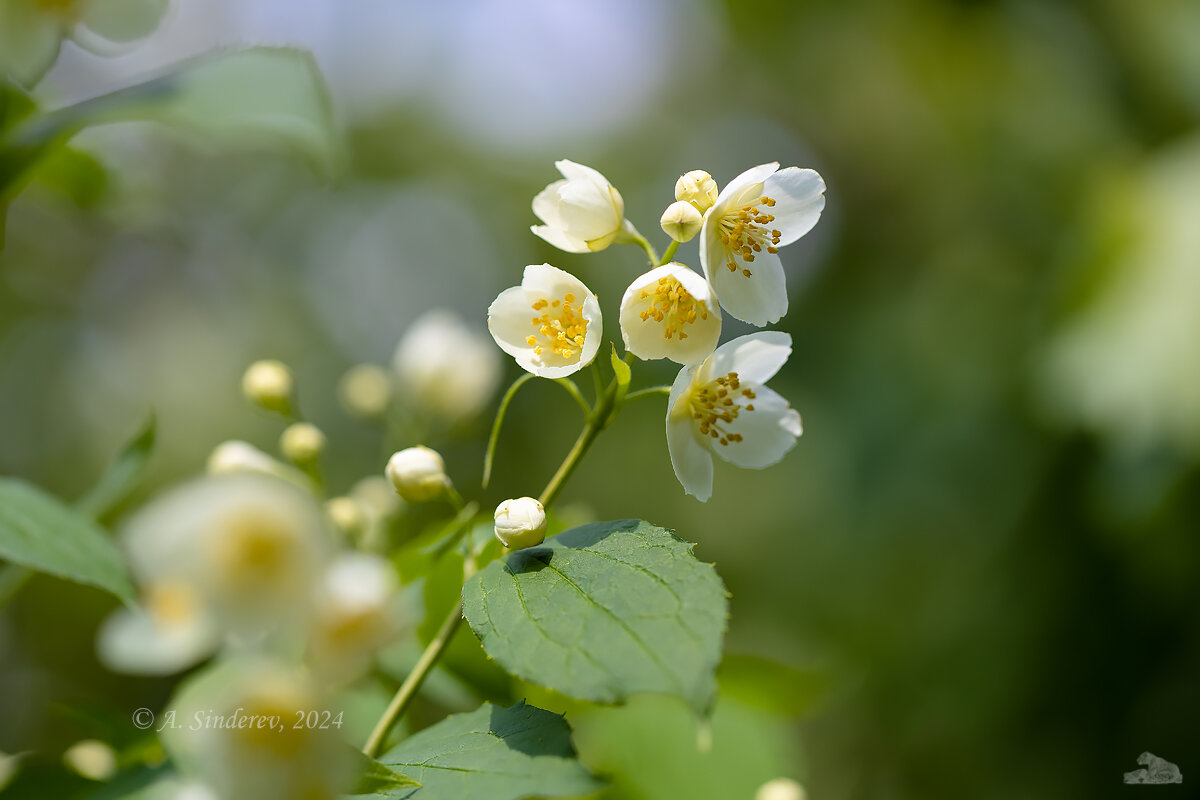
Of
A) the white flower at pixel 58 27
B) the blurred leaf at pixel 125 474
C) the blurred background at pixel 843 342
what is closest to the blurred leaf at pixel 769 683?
the blurred background at pixel 843 342

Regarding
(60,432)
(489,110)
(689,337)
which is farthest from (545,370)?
(489,110)

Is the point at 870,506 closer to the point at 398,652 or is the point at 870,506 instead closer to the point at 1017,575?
the point at 1017,575

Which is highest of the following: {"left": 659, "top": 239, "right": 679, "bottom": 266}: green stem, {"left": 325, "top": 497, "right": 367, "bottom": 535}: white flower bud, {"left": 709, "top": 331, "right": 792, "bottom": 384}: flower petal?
{"left": 659, "top": 239, "right": 679, "bottom": 266}: green stem

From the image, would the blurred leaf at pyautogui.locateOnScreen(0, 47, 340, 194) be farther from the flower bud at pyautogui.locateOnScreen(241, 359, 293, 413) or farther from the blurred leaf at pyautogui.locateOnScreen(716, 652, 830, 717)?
the blurred leaf at pyautogui.locateOnScreen(716, 652, 830, 717)

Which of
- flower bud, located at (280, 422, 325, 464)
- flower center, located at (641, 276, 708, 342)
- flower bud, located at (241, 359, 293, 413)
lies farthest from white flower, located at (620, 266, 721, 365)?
flower bud, located at (241, 359, 293, 413)

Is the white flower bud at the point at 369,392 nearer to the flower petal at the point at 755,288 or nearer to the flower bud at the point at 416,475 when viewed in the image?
the flower bud at the point at 416,475

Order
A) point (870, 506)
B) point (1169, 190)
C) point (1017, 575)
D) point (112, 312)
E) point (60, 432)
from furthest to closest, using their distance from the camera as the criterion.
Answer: point (112, 312), point (60, 432), point (870, 506), point (1017, 575), point (1169, 190)

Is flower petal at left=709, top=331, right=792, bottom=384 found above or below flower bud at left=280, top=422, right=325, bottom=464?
above
